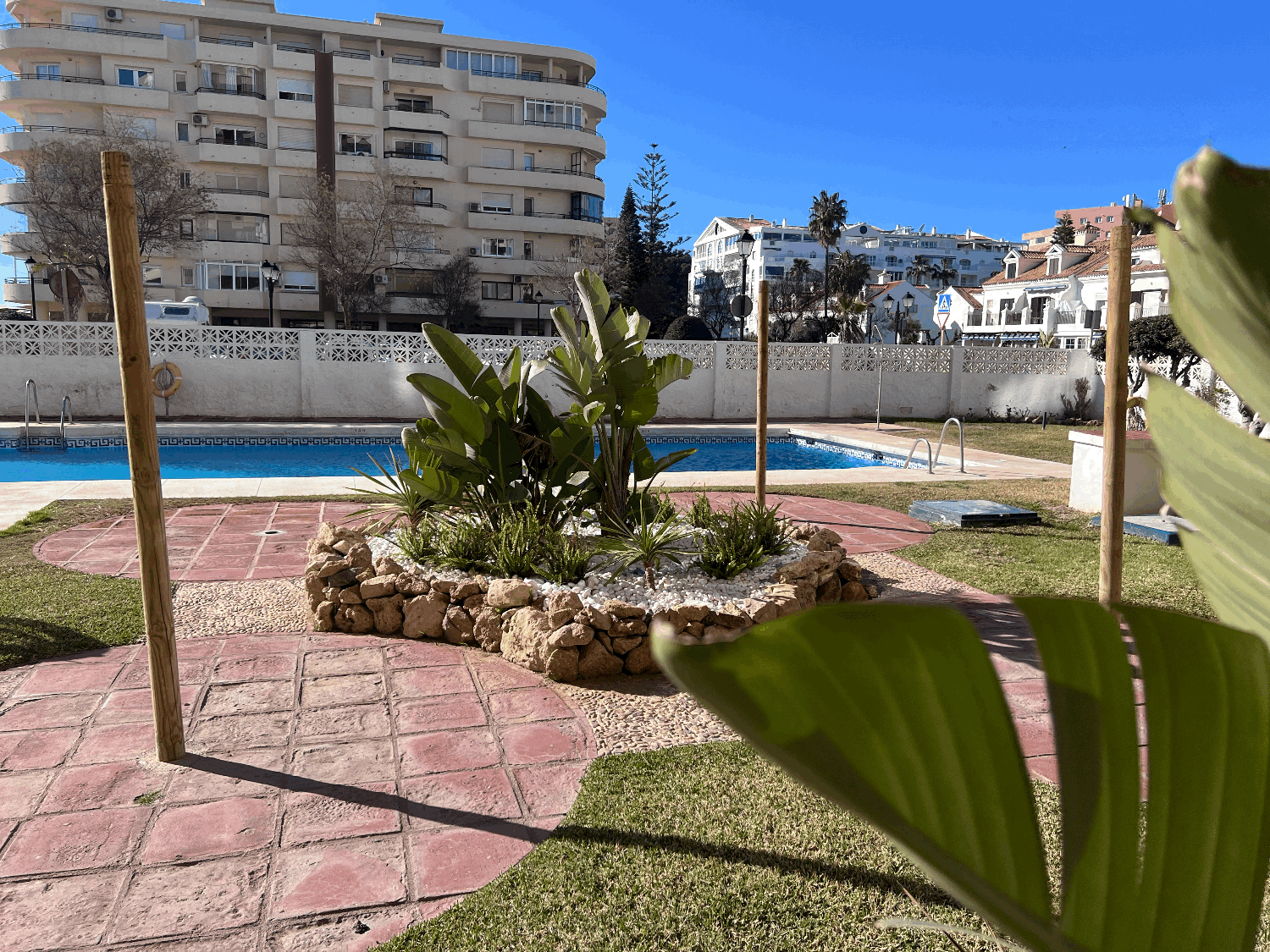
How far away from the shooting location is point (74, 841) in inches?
120

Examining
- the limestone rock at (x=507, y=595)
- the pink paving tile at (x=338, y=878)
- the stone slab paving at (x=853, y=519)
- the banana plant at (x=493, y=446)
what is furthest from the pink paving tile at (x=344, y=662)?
the stone slab paving at (x=853, y=519)

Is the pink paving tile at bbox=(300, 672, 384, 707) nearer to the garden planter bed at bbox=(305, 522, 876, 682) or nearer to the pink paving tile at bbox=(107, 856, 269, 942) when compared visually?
the garden planter bed at bbox=(305, 522, 876, 682)

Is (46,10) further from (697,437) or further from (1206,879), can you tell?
(1206,879)

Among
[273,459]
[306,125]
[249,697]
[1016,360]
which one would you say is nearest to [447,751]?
[249,697]

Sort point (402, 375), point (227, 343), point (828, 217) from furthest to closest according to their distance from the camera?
point (828, 217)
point (402, 375)
point (227, 343)

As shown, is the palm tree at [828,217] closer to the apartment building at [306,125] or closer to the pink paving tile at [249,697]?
the apartment building at [306,125]

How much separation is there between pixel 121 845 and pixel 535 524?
10.3 ft

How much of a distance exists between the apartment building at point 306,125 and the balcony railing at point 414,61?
4.8 inches

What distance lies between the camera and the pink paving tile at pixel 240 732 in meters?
3.80

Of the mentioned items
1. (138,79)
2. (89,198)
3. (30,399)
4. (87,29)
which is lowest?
(30,399)

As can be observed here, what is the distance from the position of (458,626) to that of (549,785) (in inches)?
72.0

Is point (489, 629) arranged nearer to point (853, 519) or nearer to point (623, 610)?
point (623, 610)

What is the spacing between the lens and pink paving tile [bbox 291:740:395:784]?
3.53 meters

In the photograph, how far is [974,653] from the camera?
363 mm
